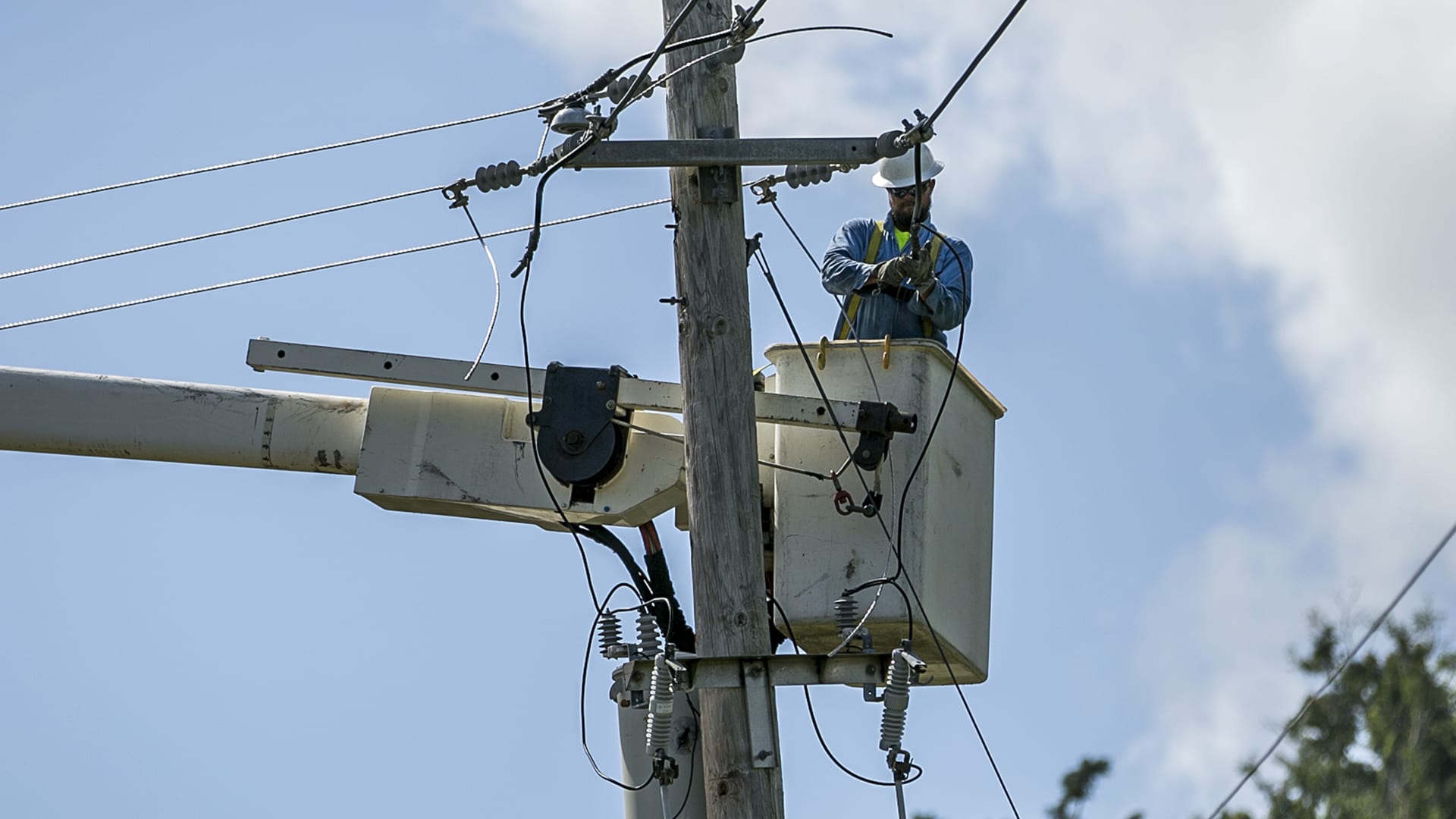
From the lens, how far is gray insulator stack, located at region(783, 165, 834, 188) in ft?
27.1

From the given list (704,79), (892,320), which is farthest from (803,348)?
(704,79)

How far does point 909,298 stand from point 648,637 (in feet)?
6.18

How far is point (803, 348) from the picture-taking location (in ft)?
24.5

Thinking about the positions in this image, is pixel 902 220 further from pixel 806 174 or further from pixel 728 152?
pixel 728 152

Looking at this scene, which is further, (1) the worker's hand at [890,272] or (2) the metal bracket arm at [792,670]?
(1) the worker's hand at [890,272]

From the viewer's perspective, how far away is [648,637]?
22.3 feet

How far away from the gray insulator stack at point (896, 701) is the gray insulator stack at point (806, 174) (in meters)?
2.45

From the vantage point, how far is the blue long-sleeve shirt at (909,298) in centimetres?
776

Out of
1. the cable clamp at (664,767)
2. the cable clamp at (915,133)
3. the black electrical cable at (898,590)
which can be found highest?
the cable clamp at (915,133)

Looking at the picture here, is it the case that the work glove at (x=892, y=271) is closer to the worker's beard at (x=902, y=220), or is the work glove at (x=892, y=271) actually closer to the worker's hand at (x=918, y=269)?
the worker's hand at (x=918, y=269)

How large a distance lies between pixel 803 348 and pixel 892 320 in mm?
536

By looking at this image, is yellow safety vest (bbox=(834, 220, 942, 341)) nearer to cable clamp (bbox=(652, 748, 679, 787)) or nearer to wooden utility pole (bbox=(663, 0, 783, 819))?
wooden utility pole (bbox=(663, 0, 783, 819))

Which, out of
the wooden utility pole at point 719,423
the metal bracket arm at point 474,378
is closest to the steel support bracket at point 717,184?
the wooden utility pole at point 719,423

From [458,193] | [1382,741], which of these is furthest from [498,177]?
[1382,741]
